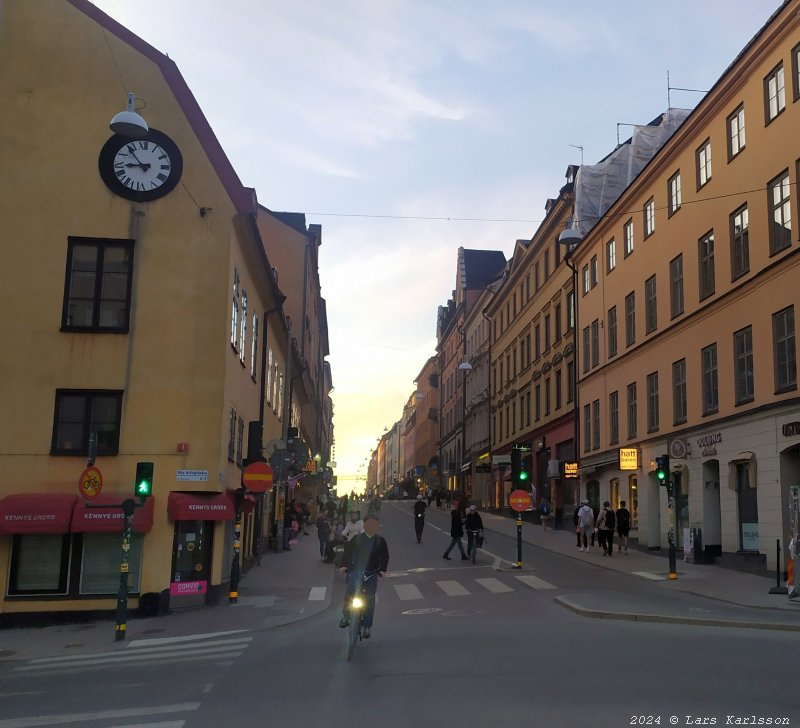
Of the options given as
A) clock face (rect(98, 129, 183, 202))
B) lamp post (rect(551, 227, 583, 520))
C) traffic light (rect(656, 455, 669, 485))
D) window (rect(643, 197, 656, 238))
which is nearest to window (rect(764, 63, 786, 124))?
window (rect(643, 197, 656, 238))

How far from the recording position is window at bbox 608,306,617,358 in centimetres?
3697

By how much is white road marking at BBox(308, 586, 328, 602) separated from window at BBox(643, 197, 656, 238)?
696 inches

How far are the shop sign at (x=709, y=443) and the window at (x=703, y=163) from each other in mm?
7513

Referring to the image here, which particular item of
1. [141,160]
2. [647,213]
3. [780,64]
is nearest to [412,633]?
[141,160]

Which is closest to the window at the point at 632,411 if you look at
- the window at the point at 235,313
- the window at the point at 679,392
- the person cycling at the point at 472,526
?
the window at the point at 679,392

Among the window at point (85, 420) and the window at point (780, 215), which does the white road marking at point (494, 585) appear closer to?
the window at point (85, 420)

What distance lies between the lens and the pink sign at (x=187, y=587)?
61.4 ft

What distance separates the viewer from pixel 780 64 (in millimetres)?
23016

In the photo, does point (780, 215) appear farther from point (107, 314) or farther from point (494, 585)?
point (107, 314)

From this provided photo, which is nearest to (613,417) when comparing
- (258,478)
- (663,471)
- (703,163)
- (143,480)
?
(703,163)

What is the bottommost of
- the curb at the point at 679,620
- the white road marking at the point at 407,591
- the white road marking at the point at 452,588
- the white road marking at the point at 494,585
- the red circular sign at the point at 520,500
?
the white road marking at the point at 407,591

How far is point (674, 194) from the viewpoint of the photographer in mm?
30234

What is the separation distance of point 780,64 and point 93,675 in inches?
820

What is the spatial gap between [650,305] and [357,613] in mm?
23154
